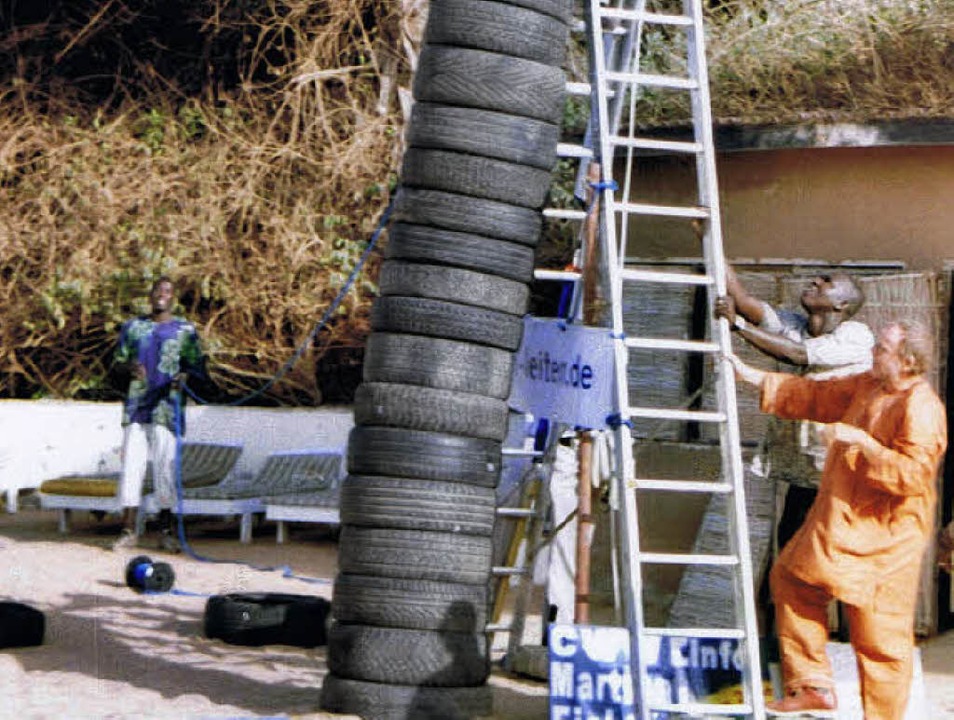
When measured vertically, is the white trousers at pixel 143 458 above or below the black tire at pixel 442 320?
below

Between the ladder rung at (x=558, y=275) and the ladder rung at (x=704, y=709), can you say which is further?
the ladder rung at (x=558, y=275)

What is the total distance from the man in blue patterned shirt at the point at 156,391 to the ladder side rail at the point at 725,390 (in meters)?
6.20

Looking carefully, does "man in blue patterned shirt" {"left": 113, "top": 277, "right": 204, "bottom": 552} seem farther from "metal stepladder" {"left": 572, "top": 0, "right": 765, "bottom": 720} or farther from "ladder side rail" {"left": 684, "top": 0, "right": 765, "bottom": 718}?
"ladder side rail" {"left": 684, "top": 0, "right": 765, "bottom": 718}

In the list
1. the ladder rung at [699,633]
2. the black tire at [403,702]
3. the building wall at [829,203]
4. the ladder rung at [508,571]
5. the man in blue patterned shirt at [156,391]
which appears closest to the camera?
the ladder rung at [699,633]

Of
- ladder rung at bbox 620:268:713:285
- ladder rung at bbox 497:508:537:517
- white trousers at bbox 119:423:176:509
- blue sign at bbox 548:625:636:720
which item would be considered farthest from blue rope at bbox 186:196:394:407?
blue sign at bbox 548:625:636:720

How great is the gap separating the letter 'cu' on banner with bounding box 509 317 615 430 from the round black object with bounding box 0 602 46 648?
3.05 m

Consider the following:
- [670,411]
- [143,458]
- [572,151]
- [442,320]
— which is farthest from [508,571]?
[143,458]

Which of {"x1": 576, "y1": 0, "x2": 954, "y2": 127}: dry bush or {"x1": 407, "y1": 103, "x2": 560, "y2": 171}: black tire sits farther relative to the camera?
{"x1": 576, "y1": 0, "x2": 954, "y2": 127}: dry bush

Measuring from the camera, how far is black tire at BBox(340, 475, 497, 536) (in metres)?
7.71

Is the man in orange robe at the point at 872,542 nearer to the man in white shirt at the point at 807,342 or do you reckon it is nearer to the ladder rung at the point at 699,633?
the ladder rung at the point at 699,633

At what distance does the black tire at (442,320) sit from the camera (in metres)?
7.82

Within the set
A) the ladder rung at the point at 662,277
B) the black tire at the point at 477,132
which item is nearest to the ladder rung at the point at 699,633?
the ladder rung at the point at 662,277

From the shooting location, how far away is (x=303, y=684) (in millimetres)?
8875

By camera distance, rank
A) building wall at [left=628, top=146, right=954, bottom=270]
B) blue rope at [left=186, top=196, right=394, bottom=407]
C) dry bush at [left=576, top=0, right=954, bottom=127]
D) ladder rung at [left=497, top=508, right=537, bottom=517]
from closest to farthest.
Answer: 1. ladder rung at [left=497, top=508, right=537, bottom=517]
2. building wall at [left=628, top=146, right=954, bottom=270]
3. blue rope at [left=186, top=196, right=394, bottom=407]
4. dry bush at [left=576, top=0, right=954, bottom=127]
